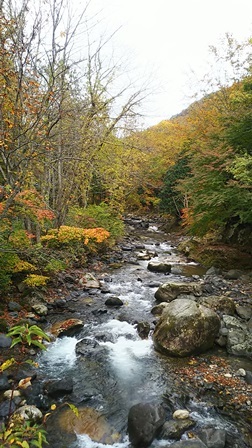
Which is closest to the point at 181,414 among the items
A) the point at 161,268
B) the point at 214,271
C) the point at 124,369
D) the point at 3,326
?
the point at 124,369

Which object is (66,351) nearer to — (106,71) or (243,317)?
(243,317)

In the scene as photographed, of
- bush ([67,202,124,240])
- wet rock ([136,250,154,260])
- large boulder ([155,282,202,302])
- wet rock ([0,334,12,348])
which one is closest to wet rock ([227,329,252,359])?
large boulder ([155,282,202,302])

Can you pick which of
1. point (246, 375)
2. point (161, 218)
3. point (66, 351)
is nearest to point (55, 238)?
point (66, 351)

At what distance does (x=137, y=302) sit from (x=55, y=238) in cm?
385

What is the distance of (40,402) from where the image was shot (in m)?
4.41

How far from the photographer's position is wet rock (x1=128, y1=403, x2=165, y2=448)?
3816 mm

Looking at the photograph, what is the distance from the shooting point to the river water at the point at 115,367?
430 cm

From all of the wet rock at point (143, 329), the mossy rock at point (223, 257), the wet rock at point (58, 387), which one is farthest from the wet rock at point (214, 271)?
the wet rock at point (58, 387)

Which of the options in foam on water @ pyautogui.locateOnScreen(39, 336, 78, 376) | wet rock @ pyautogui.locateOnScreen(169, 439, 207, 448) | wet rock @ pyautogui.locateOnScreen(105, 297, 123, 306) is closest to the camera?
wet rock @ pyautogui.locateOnScreen(169, 439, 207, 448)

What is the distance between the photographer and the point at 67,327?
21.6ft

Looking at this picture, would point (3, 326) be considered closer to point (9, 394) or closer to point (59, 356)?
point (59, 356)

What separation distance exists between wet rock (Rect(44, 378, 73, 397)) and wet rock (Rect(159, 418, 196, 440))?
1652mm

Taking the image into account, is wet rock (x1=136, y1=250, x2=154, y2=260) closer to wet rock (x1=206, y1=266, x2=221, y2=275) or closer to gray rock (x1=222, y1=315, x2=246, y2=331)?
wet rock (x1=206, y1=266, x2=221, y2=275)

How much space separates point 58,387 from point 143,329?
2516 mm
